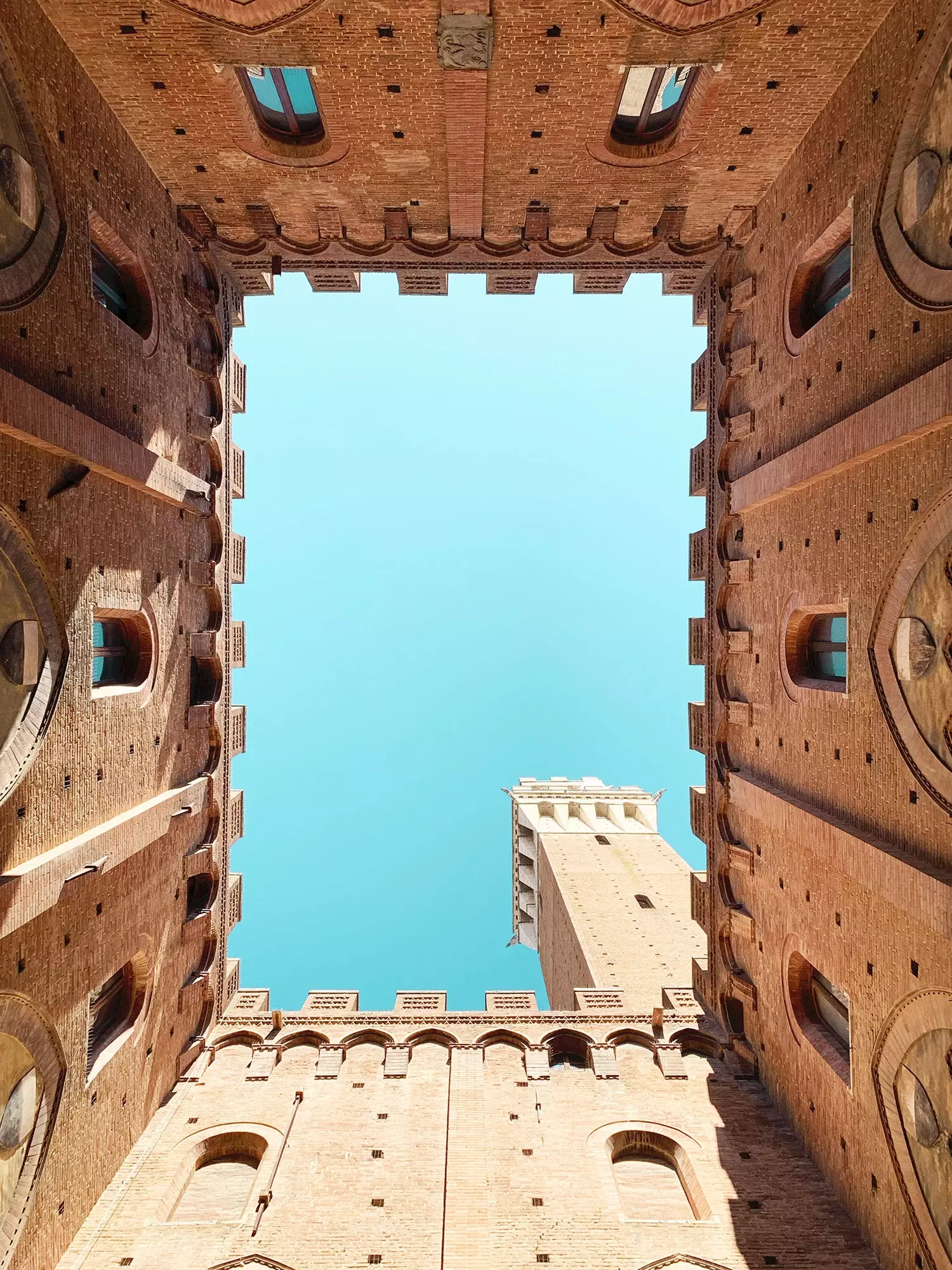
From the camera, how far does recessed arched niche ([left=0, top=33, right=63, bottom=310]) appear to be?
27.7 feet

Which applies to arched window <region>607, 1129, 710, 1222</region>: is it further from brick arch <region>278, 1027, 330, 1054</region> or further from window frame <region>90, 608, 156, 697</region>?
window frame <region>90, 608, 156, 697</region>

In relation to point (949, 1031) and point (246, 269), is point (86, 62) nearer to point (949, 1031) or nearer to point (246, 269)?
point (246, 269)

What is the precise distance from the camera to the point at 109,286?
11.9 meters

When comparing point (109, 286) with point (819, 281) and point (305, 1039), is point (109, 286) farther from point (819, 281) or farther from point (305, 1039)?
point (305, 1039)

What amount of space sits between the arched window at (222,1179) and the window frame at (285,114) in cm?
1753

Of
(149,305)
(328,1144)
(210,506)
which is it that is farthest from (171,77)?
(328,1144)

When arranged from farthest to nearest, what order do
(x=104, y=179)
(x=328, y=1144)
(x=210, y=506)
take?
(x=210, y=506) < (x=328, y=1144) < (x=104, y=179)

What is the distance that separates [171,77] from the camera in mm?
10914

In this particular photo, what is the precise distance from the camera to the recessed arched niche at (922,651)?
320 inches

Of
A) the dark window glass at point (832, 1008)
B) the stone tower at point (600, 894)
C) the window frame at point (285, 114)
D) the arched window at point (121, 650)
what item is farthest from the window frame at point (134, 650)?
the dark window glass at point (832, 1008)

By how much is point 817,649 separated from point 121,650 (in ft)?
39.8

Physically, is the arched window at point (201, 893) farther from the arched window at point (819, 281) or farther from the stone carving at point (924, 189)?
the stone carving at point (924, 189)

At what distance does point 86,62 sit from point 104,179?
150cm

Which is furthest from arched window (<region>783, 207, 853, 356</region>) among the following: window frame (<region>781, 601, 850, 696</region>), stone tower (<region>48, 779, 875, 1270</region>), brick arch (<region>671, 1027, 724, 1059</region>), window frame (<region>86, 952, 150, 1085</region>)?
window frame (<region>86, 952, 150, 1085</region>)
